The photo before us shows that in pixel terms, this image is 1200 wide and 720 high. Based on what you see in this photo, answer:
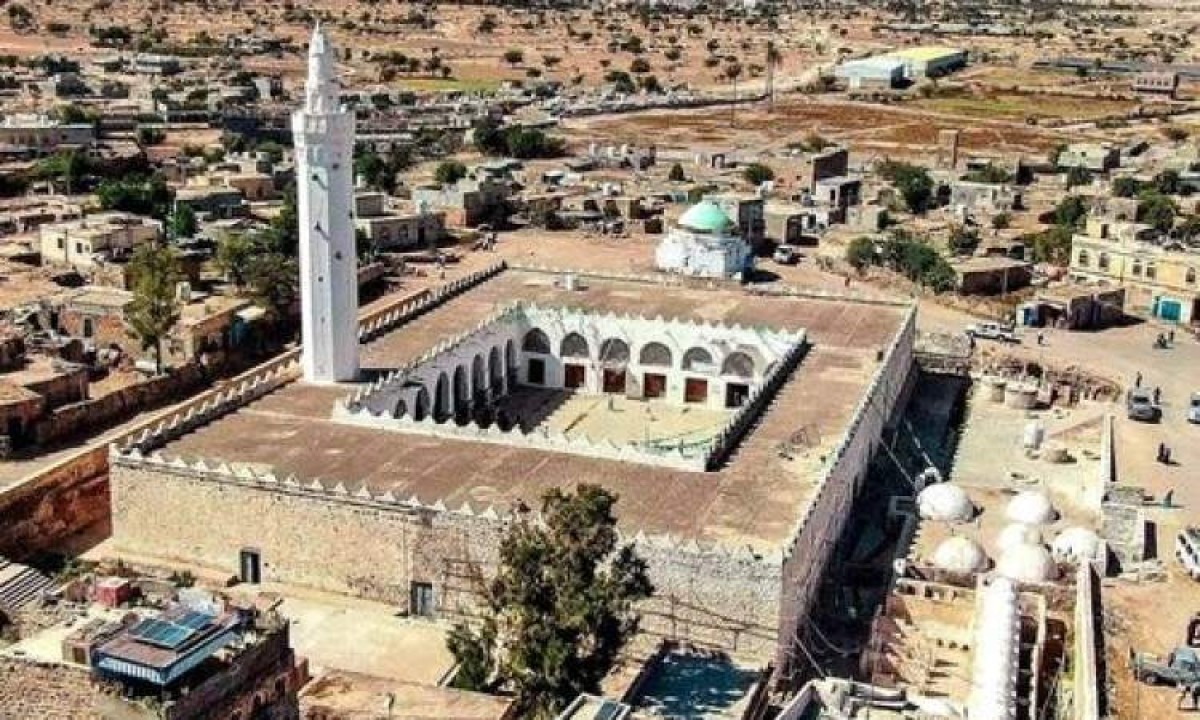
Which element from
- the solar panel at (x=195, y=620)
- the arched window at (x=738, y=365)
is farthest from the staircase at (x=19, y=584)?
the arched window at (x=738, y=365)

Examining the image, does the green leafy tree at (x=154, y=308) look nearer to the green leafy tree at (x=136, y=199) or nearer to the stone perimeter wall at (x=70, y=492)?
the stone perimeter wall at (x=70, y=492)

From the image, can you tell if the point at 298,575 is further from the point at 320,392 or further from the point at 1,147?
the point at 1,147

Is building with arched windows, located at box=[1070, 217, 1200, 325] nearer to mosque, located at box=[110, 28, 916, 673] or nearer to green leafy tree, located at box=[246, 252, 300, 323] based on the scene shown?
mosque, located at box=[110, 28, 916, 673]

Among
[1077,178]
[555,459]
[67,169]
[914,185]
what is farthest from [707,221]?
[1077,178]

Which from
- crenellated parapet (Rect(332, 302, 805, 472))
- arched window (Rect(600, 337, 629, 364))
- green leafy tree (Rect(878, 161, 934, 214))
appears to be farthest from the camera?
green leafy tree (Rect(878, 161, 934, 214))

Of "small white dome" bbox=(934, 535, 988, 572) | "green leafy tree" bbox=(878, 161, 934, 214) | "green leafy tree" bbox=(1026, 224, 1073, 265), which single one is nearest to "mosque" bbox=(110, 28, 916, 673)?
"small white dome" bbox=(934, 535, 988, 572)

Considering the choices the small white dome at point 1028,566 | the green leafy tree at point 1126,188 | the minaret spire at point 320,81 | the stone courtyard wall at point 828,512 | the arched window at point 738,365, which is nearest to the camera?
the stone courtyard wall at point 828,512
